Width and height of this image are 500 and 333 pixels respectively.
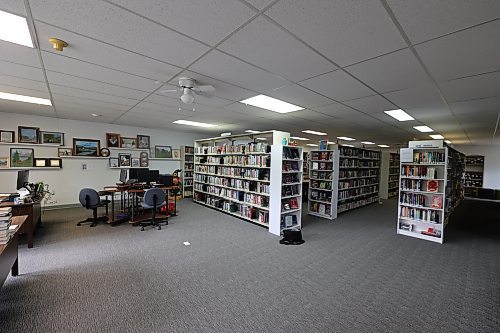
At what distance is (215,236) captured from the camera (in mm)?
4617

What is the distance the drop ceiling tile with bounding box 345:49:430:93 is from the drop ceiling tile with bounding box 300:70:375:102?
0.14 m

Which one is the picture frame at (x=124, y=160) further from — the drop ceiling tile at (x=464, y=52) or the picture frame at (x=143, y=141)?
the drop ceiling tile at (x=464, y=52)

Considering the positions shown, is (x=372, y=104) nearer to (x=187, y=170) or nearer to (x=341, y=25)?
(x=341, y=25)

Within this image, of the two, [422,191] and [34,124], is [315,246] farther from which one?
[34,124]

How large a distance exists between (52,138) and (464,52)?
9.20m

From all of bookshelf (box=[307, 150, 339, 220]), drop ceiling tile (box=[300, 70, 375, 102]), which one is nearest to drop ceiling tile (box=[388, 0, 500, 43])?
drop ceiling tile (box=[300, 70, 375, 102])

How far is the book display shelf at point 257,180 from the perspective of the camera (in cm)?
502

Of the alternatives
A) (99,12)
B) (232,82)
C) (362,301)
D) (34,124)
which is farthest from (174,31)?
(34,124)

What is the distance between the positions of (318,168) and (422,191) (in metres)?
2.57

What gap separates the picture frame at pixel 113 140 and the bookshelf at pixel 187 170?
2.36 m

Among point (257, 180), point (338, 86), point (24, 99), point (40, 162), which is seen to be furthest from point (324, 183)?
point (40, 162)

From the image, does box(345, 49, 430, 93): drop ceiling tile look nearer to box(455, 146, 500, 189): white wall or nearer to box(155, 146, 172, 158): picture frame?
box(155, 146, 172, 158): picture frame

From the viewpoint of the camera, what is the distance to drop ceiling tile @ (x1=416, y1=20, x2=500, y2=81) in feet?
6.30

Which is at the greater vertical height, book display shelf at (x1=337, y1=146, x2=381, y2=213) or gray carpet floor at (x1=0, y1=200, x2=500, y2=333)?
book display shelf at (x1=337, y1=146, x2=381, y2=213)
